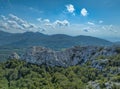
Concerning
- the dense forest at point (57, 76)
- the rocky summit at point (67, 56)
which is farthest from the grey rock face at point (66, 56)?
the dense forest at point (57, 76)

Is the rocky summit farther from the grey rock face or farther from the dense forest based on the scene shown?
the dense forest

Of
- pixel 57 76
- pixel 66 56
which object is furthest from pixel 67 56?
pixel 57 76

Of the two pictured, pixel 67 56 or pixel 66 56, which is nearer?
pixel 66 56

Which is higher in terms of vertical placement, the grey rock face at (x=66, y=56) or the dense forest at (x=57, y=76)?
the grey rock face at (x=66, y=56)

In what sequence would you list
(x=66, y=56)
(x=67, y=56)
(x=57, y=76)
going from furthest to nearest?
(x=67, y=56) < (x=66, y=56) < (x=57, y=76)

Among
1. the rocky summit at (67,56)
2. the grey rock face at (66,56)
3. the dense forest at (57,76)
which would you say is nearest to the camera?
the dense forest at (57,76)

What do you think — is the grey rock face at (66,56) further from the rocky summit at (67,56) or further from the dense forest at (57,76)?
the dense forest at (57,76)

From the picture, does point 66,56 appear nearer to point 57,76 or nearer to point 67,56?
point 67,56
